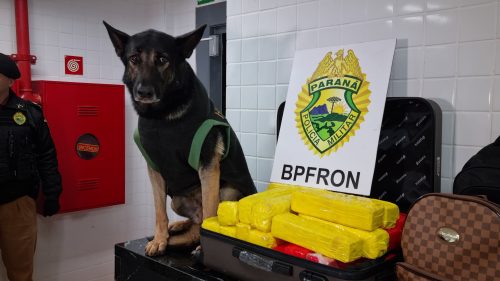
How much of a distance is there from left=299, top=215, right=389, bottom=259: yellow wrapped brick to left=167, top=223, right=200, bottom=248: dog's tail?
572 mm

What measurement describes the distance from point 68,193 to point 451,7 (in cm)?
220

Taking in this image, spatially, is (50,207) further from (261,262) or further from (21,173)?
(261,262)

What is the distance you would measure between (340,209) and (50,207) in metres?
1.85

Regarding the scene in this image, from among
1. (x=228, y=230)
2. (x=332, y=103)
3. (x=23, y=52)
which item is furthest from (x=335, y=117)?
(x=23, y=52)

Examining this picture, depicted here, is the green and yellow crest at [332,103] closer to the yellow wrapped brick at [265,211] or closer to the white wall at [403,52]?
the white wall at [403,52]

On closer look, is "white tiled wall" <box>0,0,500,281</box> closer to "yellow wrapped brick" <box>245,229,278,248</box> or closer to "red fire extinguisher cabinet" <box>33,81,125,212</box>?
"red fire extinguisher cabinet" <box>33,81,125,212</box>

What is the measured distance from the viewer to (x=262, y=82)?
160 centimetres

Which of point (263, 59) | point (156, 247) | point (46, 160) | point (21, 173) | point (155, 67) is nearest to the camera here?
point (155, 67)

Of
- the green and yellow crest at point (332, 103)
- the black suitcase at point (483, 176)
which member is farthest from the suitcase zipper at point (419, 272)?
the green and yellow crest at point (332, 103)

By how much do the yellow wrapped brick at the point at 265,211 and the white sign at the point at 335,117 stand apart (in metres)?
0.23

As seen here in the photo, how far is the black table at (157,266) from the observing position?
3.51 ft

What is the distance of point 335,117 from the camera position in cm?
121

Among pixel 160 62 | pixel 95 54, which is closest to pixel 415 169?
pixel 160 62

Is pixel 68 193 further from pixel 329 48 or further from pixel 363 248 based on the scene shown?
pixel 363 248
